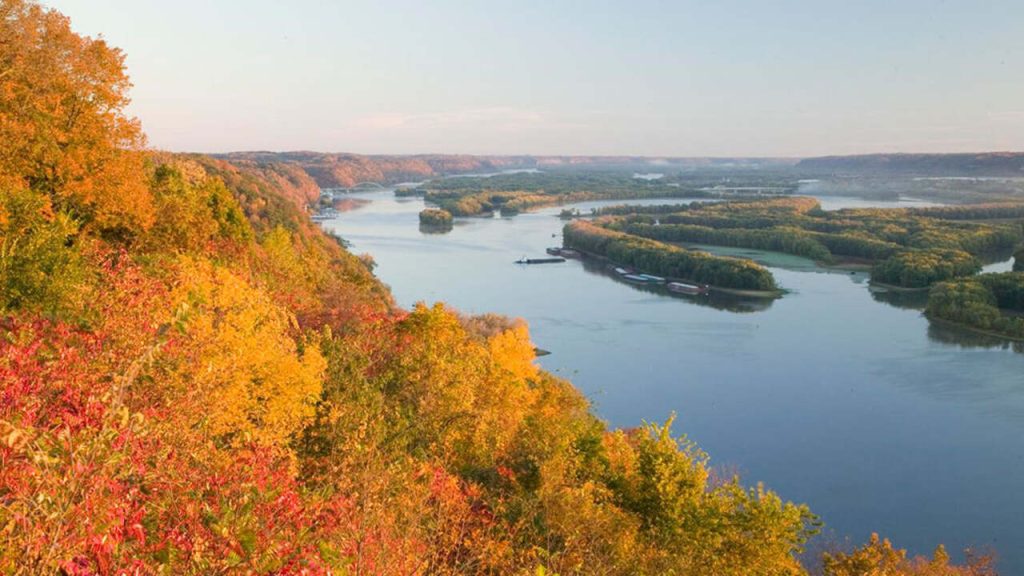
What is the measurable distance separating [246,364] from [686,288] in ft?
156

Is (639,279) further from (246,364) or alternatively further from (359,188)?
(359,188)

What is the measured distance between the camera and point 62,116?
11766 mm

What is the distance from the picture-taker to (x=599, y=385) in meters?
30.5

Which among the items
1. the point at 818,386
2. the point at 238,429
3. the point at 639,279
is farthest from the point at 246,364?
the point at 639,279

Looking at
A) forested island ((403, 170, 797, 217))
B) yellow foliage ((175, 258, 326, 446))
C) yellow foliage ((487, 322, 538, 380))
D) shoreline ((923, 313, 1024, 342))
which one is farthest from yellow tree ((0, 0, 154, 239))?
forested island ((403, 170, 797, 217))

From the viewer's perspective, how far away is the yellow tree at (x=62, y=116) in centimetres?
1142

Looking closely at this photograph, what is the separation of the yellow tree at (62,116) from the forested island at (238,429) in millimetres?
39

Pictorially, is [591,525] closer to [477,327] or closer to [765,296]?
[477,327]

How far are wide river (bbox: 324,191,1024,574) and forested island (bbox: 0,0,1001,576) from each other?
543cm

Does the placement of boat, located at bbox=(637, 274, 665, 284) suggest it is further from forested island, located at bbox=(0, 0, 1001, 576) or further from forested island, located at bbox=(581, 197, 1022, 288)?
forested island, located at bbox=(0, 0, 1001, 576)

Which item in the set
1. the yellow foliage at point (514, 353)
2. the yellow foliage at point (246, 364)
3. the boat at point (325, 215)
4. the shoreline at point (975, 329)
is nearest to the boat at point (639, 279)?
the shoreline at point (975, 329)

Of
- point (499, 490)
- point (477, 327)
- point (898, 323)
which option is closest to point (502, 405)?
point (499, 490)

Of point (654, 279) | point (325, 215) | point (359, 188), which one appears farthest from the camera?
point (359, 188)

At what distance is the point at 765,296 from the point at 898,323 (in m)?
9.49
